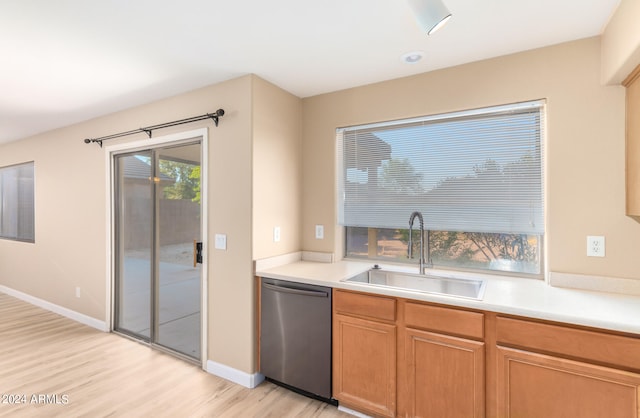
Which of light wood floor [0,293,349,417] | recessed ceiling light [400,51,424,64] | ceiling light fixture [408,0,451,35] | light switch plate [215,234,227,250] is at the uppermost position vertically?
recessed ceiling light [400,51,424,64]

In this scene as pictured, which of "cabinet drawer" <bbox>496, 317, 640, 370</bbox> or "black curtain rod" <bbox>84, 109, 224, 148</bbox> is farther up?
"black curtain rod" <bbox>84, 109, 224, 148</bbox>

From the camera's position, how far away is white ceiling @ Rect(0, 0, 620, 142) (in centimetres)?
170

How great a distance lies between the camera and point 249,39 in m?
2.02

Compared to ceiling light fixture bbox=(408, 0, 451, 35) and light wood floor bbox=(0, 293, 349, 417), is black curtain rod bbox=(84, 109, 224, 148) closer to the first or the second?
ceiling light fixture bbox=(408, 0, 451, 35)

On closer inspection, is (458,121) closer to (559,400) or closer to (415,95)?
(415,95)

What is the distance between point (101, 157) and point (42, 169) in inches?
59.5

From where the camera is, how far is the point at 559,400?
1574 millimetres

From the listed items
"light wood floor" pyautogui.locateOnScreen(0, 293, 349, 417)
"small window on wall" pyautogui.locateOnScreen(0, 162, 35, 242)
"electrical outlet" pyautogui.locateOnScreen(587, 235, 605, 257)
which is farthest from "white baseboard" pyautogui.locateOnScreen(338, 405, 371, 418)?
"small window on wall" pyautogui.locateOnScreen(0, 162, 35, 242)

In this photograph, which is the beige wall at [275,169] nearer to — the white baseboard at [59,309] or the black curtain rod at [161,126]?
the black curtain rod at [161,126]

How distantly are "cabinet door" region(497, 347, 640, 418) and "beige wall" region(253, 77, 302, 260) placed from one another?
178 cm

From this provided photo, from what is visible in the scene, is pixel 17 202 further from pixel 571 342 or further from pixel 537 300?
pixel 571 342

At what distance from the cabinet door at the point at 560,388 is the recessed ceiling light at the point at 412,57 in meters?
1.89

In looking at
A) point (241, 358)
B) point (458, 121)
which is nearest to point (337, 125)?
point (458, 121)

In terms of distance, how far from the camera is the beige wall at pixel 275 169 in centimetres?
255
